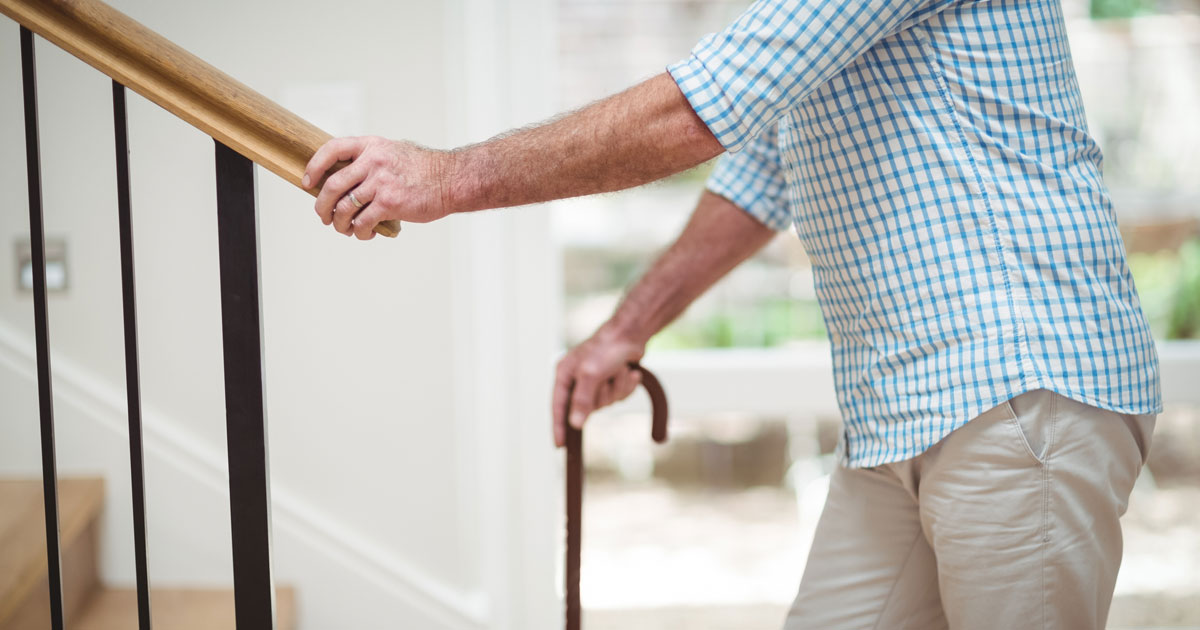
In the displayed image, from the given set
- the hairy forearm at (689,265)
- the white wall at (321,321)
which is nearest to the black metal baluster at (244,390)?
the hairy forearm at (689,265)

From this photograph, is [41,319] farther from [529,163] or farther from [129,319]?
[529,163]

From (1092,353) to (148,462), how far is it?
5.47 ft

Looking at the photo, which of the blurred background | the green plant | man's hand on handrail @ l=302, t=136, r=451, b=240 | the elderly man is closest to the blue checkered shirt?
the elderly man

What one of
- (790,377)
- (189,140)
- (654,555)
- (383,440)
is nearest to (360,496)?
(383,440)

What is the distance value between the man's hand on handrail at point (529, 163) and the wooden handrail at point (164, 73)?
6cm

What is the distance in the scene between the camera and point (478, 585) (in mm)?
1853

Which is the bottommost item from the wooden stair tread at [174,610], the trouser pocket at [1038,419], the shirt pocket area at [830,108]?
the wooden stair tread at [174,610]

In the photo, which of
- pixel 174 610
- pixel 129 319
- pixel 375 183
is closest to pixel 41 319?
pixel 129 319

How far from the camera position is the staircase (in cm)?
137

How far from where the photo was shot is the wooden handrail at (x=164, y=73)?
0.77 m

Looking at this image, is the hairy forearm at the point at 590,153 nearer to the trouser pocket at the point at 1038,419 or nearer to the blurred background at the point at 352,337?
the trouser pocket at the point at 1038,419

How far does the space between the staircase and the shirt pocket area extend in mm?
1342

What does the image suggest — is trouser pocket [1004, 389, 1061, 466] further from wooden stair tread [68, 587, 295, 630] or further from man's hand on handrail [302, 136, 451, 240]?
wooden stair tread [68, 587, 295, 630]

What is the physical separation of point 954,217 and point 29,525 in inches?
61.0
